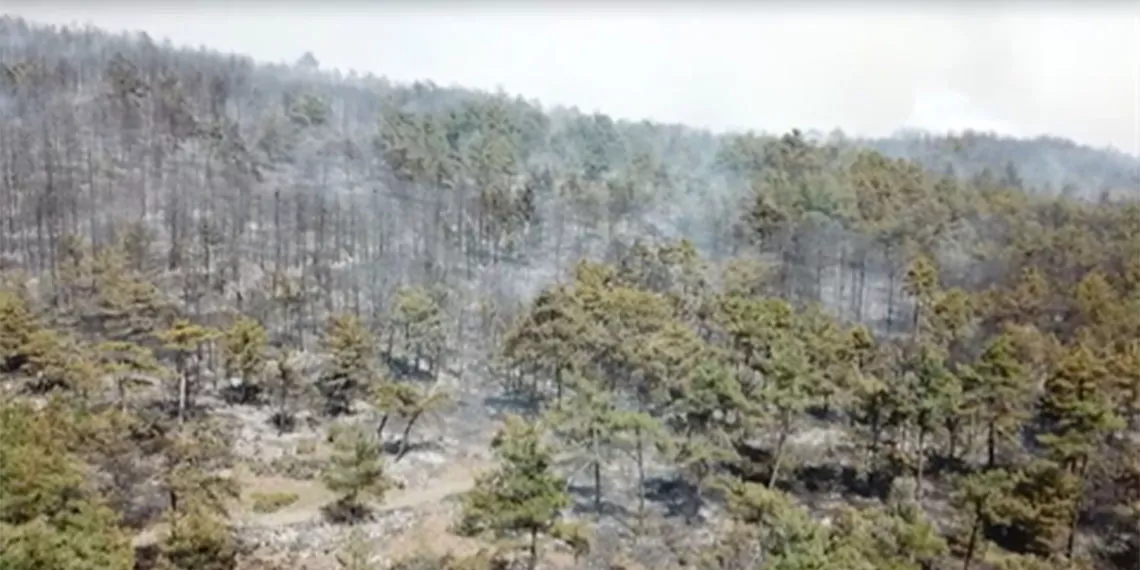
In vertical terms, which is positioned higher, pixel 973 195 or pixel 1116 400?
pixel 973 195

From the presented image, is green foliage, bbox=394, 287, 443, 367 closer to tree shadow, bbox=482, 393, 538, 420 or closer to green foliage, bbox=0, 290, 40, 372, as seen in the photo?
tree shadow, bbox=482, 393, 538, 420

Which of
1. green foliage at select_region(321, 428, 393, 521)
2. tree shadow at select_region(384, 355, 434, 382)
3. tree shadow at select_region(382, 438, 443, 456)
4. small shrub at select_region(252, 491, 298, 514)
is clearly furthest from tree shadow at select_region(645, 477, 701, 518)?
tree shadow at select_region(384, 355, 434, 382)

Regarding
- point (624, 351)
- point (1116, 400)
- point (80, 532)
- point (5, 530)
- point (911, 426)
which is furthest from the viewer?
point (624, 351)

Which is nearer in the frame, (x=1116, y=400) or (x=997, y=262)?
(x=1116, y=400)

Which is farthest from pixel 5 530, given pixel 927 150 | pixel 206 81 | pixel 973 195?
pixel 927 150

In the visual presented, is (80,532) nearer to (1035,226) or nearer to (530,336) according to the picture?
(530,336)

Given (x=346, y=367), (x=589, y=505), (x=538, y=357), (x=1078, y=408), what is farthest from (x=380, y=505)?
(x=1078, y=408)

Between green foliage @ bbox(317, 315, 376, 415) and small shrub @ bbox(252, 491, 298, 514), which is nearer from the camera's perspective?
small shrub @ bbox(252, 491, 298, 514)
